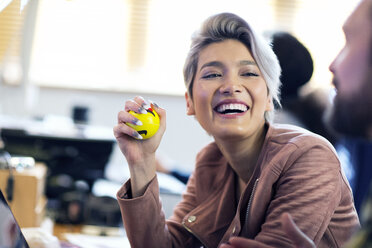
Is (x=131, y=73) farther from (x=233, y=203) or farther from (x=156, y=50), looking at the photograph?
(x=233, y=203)

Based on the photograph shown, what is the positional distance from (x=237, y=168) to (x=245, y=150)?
0.06 meters

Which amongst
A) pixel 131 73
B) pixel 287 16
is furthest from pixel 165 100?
pixel 287 16

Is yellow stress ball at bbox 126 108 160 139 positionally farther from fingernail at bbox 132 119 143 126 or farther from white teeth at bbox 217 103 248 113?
white teeth at bbox 217 103 248 113

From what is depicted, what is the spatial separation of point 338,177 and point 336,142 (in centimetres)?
78

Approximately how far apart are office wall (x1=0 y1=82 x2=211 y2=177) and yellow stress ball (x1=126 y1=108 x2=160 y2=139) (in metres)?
2.02

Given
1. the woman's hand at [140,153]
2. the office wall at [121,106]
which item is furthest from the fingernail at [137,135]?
the office wall at [121,106]

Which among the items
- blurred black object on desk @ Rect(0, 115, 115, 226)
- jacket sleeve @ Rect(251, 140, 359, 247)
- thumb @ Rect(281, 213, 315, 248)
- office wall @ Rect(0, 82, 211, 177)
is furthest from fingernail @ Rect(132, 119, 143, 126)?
office wall @ Rect(0, 82, 211, 177)

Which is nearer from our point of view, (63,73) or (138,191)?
(138,191)

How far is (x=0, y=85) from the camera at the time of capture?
9.00ft

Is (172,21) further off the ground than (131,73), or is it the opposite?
(172,21)

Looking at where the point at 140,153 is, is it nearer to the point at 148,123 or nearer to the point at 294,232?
the point at 148,123

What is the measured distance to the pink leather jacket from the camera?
92 centimetres

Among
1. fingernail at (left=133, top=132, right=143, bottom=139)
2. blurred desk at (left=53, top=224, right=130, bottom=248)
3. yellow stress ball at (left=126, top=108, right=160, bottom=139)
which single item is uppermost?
yellow stress ball at (left=126, top=108, right=160, bottom=139)

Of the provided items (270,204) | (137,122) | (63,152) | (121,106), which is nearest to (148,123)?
(137,122)
